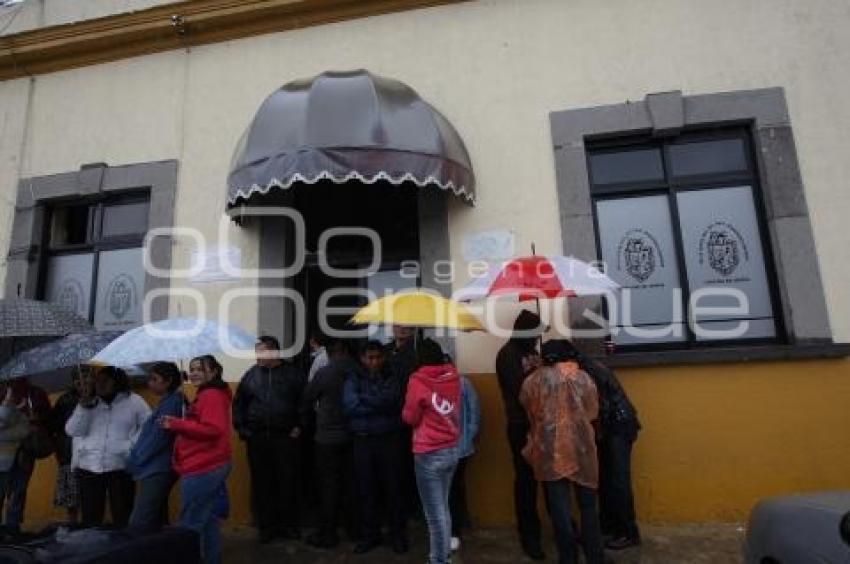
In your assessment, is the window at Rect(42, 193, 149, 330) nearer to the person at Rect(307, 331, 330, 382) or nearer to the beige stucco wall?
the beige stucco wall

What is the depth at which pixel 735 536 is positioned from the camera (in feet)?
16.9

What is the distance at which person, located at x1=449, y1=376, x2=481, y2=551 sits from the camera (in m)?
4.95

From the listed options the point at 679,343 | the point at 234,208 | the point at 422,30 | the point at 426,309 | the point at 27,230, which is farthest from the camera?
the point at 27,230

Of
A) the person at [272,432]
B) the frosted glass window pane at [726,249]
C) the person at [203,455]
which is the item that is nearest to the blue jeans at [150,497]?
the person at [203,455]

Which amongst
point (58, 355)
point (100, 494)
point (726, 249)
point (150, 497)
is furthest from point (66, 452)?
point (726, 249)

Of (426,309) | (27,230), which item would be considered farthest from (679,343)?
(27,230)

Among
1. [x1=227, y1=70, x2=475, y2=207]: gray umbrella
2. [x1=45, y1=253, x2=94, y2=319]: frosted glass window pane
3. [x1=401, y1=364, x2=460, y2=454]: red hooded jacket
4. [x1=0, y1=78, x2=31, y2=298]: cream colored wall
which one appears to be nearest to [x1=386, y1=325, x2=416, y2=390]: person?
[x1=401, y1=364, x2=460, y2=454]: red hooded jacket

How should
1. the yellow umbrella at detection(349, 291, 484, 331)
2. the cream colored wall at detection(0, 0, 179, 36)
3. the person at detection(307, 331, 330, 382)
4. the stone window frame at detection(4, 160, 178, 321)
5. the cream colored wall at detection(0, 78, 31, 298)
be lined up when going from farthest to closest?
the cream colored wall at detection(0, 0, 179, 36)
the cream colored wall at detection(0, 78, 31, 298)
the stone window frame at detection(4, 160, 178, 321)
the person at detection(307, 331, 330, 382)
the yellow umbrella at detection(349, 291, 484, 331)

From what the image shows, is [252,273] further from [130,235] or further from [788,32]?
[788,32]

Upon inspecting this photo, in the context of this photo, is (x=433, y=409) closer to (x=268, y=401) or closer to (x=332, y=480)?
(x=332, y=480)

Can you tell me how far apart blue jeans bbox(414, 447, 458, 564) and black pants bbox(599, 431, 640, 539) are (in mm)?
1425

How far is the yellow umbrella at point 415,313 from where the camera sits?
15.1 feet

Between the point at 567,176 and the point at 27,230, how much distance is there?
638cm

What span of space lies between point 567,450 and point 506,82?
4.02m
